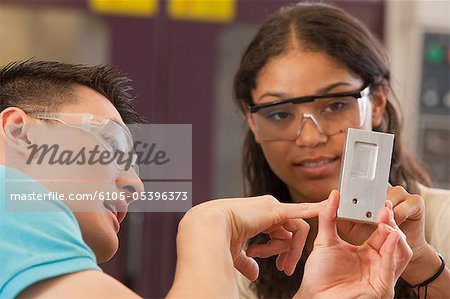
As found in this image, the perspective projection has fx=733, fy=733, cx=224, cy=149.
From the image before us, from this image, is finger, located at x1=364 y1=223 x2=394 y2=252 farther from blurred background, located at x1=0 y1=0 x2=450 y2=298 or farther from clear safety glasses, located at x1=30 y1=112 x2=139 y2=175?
blurred background, located at x1=0 y1=0 x2=450 y2=298

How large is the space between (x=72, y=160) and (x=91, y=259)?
0.22 meters

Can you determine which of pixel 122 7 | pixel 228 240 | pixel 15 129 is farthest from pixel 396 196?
pixel 122 7

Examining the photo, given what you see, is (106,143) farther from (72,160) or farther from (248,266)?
(248,266)

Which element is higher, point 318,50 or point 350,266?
point 318,50

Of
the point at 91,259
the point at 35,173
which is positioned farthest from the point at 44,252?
the point at 35,173

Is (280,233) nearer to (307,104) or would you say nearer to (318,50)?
(307,104)

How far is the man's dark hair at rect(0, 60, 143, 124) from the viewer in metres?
1.22

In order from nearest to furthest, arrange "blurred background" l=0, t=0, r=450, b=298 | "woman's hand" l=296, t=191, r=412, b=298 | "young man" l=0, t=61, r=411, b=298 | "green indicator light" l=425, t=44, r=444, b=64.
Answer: "young man" l=0, t=61, r=411, b=298 → "woman's hand" l=296, t=191, r=412, b=298 → "blurred background" l=0, t=0, r=450, b=298 → "green indicator light" l=425, t=44, r=444, b=64

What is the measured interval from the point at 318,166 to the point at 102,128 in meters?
0.72

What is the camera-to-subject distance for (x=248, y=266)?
1.27 metres

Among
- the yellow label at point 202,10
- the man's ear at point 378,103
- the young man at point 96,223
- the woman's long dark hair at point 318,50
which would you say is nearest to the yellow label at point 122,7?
the yellow label at point 202,10

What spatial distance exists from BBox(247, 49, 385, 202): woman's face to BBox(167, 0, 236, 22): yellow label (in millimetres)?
1202

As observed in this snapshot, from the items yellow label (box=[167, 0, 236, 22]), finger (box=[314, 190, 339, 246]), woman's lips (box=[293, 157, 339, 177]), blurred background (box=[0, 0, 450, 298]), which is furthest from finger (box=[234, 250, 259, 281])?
yellow label (box=[167, 0, 236, 22])

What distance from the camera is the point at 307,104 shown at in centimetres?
175
